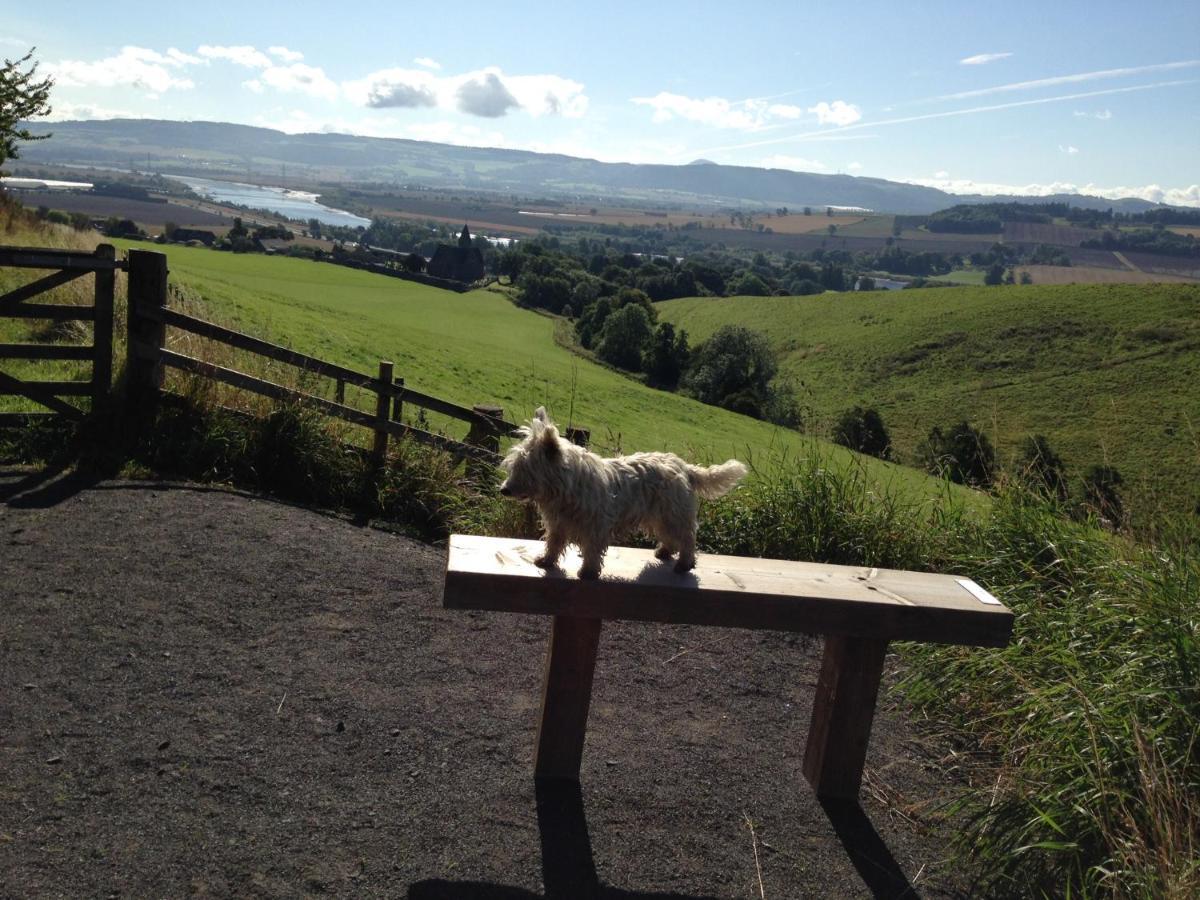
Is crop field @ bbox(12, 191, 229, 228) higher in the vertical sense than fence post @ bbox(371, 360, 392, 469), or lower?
higher

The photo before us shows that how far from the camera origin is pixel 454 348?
1681 inches

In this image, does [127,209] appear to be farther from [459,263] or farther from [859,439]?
[859,439]

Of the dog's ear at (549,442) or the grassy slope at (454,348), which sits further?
the grassy slope at (454,348)

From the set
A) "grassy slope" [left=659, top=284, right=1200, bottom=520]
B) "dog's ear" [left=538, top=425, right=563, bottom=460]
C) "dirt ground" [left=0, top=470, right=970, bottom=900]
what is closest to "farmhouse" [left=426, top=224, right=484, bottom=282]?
"grassy slope" [left=659, top=284, right=1200, bottom=520]

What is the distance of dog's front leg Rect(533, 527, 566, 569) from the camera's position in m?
4.38

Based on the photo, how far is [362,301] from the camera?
55875mm

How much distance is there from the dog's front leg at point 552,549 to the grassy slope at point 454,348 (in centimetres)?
453

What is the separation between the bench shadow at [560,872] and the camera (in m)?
3.94

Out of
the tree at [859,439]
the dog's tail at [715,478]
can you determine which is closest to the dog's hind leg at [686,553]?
the dog's tail at [715,478]

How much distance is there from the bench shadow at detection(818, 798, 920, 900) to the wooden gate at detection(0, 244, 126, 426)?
8.21 m

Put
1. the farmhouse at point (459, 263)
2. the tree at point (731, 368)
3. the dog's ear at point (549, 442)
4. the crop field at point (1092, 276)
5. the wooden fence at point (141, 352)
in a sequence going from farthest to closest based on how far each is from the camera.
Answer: the farmhouse at point (459, 263)
the crop field at point (1092, 276)
the tree at point (731, 368)
the wooden fence at point (141, 352)
the dog's ear at point (549, 442)

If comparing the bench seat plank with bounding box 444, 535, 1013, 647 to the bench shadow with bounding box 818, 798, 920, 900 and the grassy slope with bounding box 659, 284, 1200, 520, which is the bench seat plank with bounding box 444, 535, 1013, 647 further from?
the grassy slope with bounding box 659, 284, 1200, 520

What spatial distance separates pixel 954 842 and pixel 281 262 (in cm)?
6837

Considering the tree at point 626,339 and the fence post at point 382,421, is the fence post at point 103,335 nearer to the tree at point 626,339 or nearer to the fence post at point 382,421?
the fence post at point 382,421
